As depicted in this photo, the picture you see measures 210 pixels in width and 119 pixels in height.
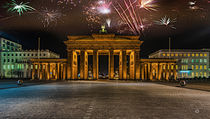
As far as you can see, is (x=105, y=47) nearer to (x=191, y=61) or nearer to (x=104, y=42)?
(x=104, y=42)

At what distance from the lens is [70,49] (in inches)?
2520

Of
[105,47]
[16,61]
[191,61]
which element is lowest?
[191,61]

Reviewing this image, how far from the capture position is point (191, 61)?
99312 mm

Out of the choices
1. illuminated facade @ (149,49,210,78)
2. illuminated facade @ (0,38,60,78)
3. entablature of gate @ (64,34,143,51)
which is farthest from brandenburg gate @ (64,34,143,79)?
illuminated facade @ (0,38,60,78)

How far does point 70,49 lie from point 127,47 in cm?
2004

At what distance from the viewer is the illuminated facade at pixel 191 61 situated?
322 ft

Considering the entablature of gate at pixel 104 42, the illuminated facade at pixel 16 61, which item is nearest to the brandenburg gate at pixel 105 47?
the entablature of gate at pixel 104 42

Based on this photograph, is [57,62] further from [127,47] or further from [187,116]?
[187,116]

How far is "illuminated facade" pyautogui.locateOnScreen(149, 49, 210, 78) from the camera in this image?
3861 inches

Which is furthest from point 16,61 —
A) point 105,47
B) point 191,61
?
point 191,61

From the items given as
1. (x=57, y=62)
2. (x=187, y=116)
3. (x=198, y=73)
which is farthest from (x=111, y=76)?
Answer: (x=198, y=73)

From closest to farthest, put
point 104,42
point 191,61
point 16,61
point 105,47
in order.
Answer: point 104,42 → point 105,47 → point 191,61 → point 16,61

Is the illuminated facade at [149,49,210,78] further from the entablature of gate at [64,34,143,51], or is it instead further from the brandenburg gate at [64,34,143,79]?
the entablature of gate at [64,34,143,51]

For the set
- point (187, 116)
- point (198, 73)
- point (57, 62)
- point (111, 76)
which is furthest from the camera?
point (198, 73)
